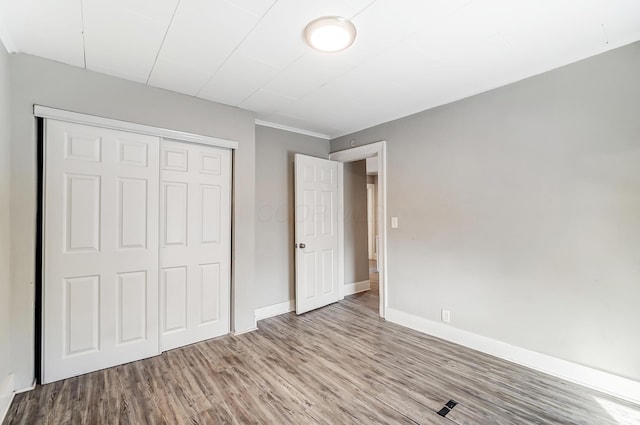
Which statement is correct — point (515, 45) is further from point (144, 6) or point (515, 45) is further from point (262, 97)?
point (144, 6)

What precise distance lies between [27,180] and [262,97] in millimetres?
2013

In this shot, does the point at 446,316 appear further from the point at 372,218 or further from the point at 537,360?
the point at 372,218

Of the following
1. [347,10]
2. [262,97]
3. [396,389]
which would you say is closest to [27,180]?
[262,97]

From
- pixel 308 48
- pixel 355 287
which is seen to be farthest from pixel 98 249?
pixel 355 287

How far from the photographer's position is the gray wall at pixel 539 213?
1.99 m

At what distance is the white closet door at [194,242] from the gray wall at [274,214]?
22.3 inches

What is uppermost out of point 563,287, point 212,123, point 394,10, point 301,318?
point 394,10

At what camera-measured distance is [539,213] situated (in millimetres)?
2355

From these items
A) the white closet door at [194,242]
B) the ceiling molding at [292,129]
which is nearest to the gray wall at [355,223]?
the ceiling molding at [292,129]

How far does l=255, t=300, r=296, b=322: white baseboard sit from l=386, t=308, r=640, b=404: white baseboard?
1518mm

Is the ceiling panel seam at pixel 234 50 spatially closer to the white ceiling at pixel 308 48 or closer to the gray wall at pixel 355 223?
the white ceiling at pixel 308 48

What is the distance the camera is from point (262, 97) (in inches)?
112

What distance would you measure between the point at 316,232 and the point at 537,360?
2.66m

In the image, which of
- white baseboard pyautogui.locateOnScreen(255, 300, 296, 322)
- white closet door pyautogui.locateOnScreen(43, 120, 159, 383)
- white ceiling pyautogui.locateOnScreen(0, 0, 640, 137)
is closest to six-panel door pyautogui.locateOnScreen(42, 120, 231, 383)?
white closet door pyautogui.locateOnScreen(43, 120, 159, 383)
